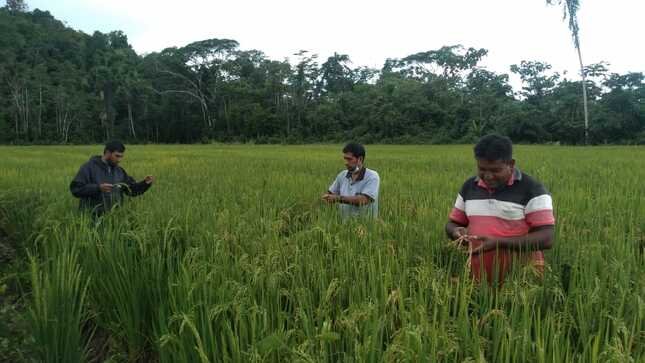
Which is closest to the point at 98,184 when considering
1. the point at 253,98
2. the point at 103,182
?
the point at 103,182

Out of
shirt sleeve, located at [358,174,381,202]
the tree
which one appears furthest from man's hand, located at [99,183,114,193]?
the tree

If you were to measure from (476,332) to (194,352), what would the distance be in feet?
3.76

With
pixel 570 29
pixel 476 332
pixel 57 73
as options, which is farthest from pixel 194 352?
pixel 57 73

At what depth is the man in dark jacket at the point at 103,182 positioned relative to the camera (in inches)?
173

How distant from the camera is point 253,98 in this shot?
154 feet

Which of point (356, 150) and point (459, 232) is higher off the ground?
point (356, 150)

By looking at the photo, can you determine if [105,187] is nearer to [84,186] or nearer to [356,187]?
[84,186]

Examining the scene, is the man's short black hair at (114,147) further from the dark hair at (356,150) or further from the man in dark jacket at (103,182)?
the dark hair at (356,150)

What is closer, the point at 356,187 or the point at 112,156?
the point at 356,187

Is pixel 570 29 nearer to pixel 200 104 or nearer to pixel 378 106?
pixel 378 106

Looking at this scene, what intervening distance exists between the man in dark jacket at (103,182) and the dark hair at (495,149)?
331 cm

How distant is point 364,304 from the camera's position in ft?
6.15

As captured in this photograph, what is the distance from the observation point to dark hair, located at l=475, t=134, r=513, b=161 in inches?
95.5

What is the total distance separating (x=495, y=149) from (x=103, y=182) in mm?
3722
